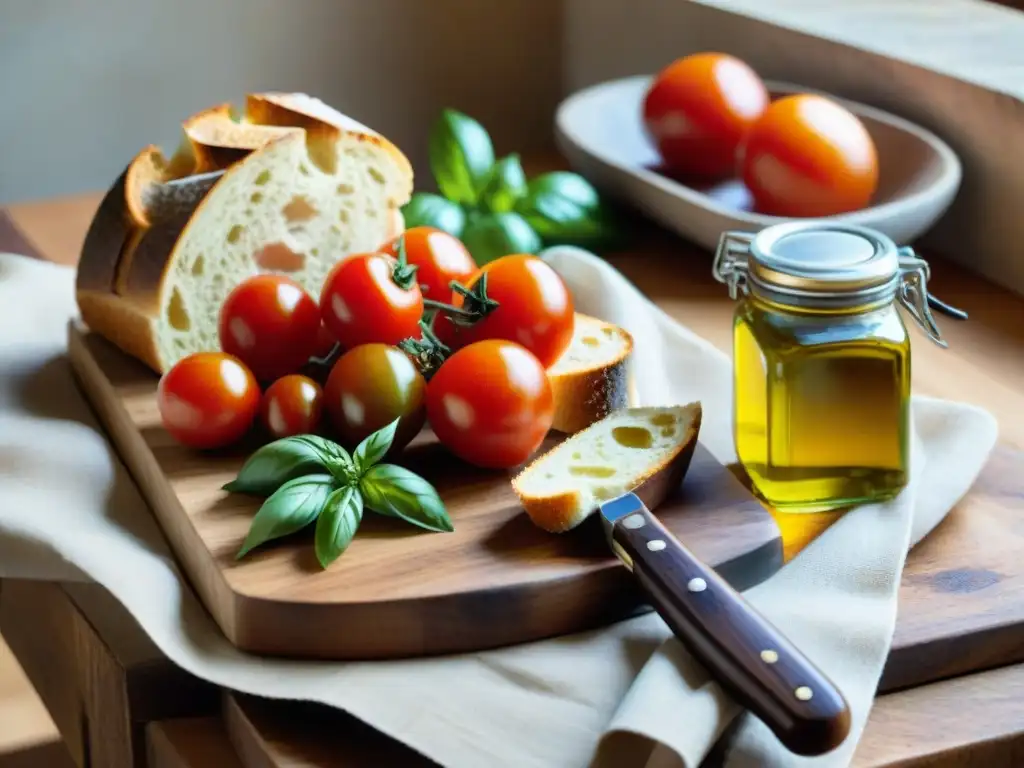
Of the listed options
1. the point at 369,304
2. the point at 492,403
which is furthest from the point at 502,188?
the point at 492,403

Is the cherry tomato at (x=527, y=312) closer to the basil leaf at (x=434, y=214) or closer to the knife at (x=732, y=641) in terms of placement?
the knife at (x=732, y=641)

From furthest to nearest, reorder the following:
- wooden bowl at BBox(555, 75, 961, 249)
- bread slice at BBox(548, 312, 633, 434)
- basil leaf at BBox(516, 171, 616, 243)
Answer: basil leaf at BBox(516, 171, 616, 243) → wooden bowl at BBox(555, 75, 961, 249) → bread slice at BBox(548, 312, 633, 434)

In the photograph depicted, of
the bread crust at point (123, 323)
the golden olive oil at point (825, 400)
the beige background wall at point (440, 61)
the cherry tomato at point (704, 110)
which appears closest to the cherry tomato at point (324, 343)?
the bread crust at point (123, 323)

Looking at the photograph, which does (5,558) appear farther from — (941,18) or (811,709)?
(941,18)

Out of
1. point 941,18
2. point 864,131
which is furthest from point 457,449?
point 941,18

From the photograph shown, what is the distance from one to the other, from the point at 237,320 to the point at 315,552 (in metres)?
0.28

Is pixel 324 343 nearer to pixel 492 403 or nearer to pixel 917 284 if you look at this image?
pixel 492 403

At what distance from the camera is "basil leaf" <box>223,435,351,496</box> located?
955 millimetres

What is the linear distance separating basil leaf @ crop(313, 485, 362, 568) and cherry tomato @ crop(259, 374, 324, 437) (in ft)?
0.48

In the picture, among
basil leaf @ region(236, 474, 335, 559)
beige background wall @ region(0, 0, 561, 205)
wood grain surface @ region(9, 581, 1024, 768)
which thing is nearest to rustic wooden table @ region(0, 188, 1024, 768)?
wood grain surface @ region(9, 581, 1024, 768)

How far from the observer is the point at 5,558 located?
0.98 meters

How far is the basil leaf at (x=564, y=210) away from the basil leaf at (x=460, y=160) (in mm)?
63

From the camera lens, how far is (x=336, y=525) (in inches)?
35.5

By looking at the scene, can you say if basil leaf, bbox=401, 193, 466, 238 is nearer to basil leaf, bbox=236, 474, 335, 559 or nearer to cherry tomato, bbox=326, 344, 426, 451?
cherry tomato, bbox=326, 344, 426, 451
